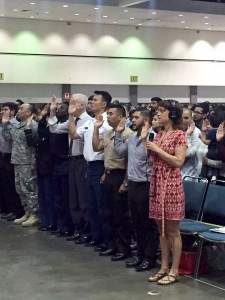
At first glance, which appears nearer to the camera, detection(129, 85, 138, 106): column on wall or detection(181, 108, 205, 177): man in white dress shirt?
detection(181, 108, 205, 177): man in white dress shirt

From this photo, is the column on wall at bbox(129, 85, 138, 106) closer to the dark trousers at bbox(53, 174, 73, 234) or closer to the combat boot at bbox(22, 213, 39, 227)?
the combat boot at bbox(22, 213, 39, 227)

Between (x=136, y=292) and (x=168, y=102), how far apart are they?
1.62 metres

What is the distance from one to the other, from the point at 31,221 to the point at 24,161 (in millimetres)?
822

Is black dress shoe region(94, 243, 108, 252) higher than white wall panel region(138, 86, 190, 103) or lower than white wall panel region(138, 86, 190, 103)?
lower

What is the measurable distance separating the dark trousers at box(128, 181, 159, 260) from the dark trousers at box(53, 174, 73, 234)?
5.11 ft

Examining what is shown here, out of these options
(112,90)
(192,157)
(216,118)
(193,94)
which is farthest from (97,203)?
(193,94)

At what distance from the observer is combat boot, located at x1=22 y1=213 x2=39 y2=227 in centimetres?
763

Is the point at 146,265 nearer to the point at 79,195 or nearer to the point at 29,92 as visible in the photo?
the point at 79,195

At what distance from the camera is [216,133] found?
5.93 meters

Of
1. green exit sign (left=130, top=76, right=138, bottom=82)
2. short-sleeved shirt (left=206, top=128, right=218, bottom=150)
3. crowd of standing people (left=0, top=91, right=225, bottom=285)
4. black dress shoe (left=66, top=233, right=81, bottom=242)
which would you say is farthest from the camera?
green exit sign (left=130, top=76, right=138, bottom=82)

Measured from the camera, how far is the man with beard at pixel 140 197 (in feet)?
17.7

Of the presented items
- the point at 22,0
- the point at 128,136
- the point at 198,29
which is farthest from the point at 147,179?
the point at 198,29

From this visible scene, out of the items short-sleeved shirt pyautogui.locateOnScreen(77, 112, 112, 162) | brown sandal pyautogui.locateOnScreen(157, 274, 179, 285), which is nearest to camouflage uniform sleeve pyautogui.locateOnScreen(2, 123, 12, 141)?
short-sleeved shirt pyautogui.locateOnScreen(77, 112, 112, 162)

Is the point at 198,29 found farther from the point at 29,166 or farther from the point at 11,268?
the point at 11,268
